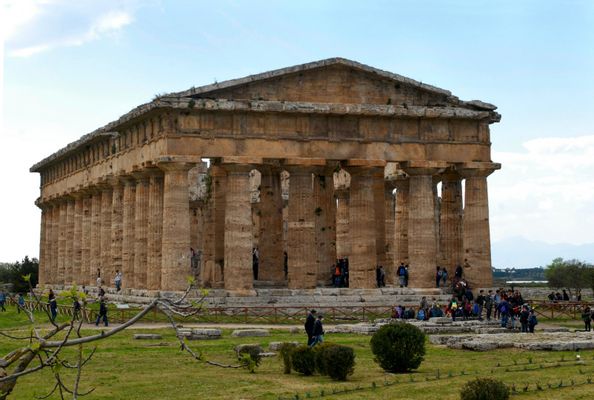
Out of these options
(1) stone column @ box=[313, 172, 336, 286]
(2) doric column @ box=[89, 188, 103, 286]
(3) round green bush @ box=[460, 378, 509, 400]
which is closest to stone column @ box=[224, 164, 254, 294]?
(1) stone column @ box=[313, 172, 336, 286]

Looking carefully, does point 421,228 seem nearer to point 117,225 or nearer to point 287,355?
point 117,225

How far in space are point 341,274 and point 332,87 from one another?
9365mm

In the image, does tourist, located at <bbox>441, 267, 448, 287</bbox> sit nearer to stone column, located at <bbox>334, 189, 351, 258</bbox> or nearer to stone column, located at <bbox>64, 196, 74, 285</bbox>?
stone column, located at <bbox>334, 189, 351, 258</bbox>

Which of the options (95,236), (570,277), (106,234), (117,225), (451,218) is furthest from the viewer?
(570,277)

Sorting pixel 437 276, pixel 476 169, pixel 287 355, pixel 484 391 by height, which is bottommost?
pixel 484 391

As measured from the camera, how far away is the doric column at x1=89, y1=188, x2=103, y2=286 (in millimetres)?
59969

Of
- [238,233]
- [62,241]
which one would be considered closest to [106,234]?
[62,241]

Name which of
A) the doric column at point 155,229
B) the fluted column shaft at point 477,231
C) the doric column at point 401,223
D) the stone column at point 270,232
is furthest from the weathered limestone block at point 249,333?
the doric column at point 401,223

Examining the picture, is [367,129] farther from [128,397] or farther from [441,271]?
[128,397]

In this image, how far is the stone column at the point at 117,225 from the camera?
180ft

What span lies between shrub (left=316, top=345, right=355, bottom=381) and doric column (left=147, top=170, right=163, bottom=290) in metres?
23.5

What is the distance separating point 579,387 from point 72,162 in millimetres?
50204

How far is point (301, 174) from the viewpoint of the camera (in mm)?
48125

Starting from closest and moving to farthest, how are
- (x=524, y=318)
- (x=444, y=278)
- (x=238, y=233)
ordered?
1. (x=524, y=318)
2. (x=238, y=233)
3. (x=444, y=278)
